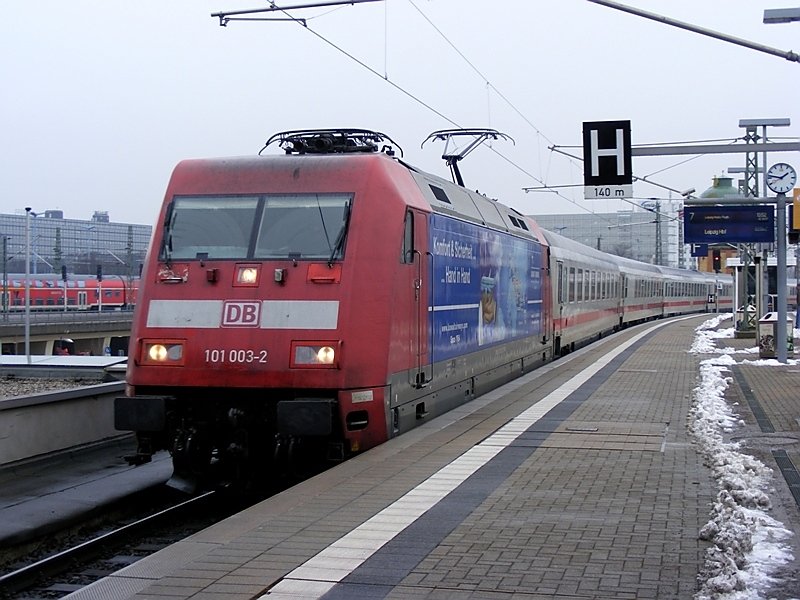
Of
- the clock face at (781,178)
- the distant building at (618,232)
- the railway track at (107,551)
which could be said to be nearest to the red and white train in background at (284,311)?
the railway track at (107,551)

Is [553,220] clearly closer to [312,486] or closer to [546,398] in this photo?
[546,398]

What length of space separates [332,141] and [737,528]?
6.28 meters

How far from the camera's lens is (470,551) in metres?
6.01

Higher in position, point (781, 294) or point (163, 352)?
point (781, 294)

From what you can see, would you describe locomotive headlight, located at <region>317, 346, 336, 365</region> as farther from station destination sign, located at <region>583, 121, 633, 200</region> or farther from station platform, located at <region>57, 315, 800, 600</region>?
station destination sign, located at <region>583, 121, 633, 200</region>

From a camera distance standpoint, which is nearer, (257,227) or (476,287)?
(257,227)

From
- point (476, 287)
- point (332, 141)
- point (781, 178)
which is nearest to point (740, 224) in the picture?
point (781, 178)

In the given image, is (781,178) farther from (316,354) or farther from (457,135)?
(316,354)

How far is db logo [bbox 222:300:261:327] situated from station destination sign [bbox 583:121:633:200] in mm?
10303

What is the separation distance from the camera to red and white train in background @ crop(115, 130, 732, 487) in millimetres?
9211

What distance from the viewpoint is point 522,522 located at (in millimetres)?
6746

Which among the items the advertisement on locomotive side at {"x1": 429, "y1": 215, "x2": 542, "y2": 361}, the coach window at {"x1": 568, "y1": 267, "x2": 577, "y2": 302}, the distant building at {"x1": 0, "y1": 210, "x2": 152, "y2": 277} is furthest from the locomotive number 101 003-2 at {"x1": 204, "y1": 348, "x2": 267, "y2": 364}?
the distant building at {"x1": 0, "y1": 210, "x2": 152, "y2": 277}

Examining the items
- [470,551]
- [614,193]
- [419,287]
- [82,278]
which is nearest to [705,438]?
[419,287]

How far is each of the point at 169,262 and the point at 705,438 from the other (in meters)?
5.84
